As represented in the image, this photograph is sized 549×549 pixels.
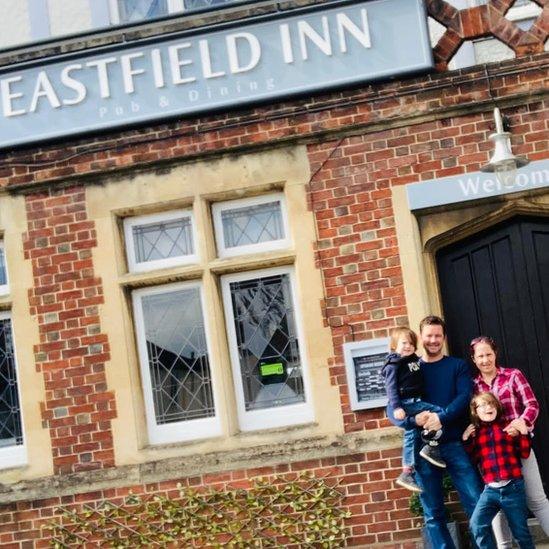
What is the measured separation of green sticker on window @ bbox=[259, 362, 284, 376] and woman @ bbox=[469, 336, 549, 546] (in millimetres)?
2105

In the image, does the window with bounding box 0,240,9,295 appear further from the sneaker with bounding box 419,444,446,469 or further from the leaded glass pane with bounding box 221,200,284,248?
the sneaker with bounding box 419,444,446,469

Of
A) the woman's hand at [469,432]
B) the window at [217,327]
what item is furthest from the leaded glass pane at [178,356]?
the woman's hand at [469,432]

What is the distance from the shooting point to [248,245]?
9.30 meters

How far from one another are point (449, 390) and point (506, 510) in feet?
2.90

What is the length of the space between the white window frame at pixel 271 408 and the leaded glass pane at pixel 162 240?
17.6 inches

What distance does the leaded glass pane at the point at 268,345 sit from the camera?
9227 millimetres

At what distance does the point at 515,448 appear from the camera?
289 inches

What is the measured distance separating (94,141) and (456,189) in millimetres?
2971

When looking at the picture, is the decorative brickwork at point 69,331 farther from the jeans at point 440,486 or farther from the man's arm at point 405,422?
the jeans at point 440,486

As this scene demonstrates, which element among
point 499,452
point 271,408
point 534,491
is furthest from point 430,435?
point 271,408

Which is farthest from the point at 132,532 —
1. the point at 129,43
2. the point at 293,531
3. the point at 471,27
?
the point at 471,27

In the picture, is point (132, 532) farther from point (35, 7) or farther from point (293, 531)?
point (35, 7)

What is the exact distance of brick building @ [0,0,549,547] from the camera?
8.86 metres

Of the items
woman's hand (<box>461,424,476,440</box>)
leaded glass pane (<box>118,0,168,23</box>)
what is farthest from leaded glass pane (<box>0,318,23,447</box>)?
woman's hand (<box>461,424,476,440</box>)
